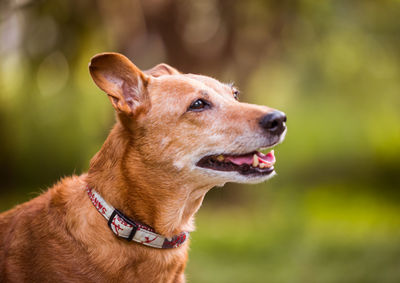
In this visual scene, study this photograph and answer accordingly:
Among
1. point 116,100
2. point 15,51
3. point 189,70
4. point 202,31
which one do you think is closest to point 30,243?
point 116,100

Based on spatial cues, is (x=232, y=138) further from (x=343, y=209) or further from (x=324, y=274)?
(x=343, y=209)

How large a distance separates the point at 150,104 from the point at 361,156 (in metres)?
10.2

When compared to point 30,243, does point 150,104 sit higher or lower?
higher

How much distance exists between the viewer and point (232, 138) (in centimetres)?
297

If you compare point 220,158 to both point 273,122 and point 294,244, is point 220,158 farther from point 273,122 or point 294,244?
point 294,244

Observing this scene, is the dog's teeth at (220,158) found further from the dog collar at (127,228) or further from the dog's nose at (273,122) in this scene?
the dog collar at (127,228)

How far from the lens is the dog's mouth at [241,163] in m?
2.97

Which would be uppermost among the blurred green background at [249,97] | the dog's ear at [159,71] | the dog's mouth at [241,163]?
the blurred green background at [249,97]

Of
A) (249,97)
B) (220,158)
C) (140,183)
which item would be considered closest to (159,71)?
(220,158)

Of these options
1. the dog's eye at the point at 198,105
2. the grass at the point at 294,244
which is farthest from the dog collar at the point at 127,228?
the grass at the point at 294,244

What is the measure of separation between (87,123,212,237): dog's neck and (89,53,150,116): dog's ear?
0.58ft

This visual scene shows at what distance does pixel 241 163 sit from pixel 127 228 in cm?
85

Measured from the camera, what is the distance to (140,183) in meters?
2.89

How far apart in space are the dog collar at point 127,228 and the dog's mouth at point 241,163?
1.75 ft
